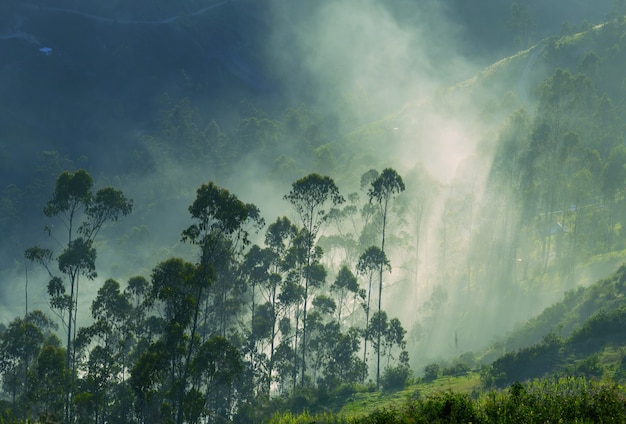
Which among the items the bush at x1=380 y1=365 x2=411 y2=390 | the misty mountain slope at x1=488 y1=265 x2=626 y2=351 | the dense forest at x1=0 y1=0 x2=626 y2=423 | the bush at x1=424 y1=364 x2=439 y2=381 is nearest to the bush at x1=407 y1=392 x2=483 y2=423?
the dense forest at x1=0 y1=0 x2=626 y2=423

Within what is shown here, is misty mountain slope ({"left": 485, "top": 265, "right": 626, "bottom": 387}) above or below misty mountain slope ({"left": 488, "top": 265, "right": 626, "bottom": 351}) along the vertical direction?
below

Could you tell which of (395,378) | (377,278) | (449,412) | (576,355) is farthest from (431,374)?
(377,278)

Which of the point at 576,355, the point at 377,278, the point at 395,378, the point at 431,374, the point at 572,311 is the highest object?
the point at 377,278

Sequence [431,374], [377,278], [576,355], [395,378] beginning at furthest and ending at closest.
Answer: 1. [377,278]
2. [395,378]
3. [431,374]
4. [576,355]

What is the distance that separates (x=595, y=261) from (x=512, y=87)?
81.5m

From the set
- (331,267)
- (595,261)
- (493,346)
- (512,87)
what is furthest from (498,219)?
(512,87)

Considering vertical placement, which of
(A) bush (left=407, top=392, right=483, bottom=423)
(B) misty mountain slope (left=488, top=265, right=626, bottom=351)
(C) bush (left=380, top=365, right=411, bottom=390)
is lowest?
(A) bush (left=407, top=392, right=483, bottom=423)

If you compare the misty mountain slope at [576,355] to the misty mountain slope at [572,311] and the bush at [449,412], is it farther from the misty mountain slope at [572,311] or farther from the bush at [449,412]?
the bush at [449,412]

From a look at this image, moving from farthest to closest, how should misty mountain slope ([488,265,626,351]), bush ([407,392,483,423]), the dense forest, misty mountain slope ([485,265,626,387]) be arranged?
1. misty mountain slope ([488,265,626,351])
2. the dense forest
3. misty mountain slope ([485,265,626,387])
4. bush ([407,392,483,423])

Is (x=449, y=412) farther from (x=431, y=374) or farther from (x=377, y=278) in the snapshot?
(x=377, y=278)

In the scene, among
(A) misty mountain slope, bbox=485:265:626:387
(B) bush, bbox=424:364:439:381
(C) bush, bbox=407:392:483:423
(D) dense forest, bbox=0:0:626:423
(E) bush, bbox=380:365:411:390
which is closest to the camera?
(C) bush, bbox=407:392:483:423

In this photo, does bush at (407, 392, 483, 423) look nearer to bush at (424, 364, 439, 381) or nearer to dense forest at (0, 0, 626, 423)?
dense forest at (0, 0, 626, 423)

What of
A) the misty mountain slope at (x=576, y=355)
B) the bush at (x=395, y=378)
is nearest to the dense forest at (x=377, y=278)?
the misty mountain slope at (x=576, y=355)

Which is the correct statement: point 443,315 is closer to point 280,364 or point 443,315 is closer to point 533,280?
point 533,280
